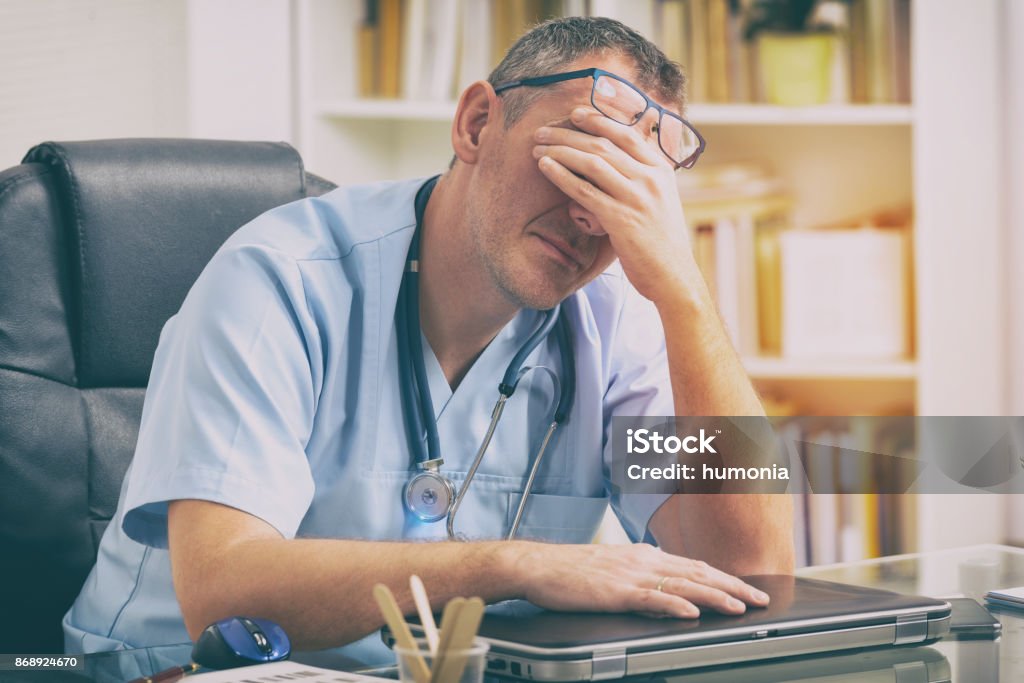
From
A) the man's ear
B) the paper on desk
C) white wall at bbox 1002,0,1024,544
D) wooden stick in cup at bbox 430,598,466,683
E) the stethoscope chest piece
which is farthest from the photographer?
white wall at bbox 1002,0,1024,544

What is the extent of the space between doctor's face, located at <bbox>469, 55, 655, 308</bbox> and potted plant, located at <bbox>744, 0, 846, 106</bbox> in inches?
52.8

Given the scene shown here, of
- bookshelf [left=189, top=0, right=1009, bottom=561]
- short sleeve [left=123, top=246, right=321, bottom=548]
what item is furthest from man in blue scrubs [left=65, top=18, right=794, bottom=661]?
bookshelf [left=189, top=0, right=1009, bottom=561]

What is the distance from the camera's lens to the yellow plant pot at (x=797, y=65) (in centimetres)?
246

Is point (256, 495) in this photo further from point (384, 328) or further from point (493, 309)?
point (493, 309)

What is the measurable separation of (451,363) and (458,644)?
0.71 m

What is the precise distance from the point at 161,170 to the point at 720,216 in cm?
144

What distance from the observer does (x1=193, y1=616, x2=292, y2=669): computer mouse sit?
0.81m

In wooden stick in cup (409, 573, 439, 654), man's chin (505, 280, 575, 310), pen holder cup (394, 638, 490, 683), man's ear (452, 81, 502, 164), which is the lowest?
pen holder cup (394, 638, 490, 683)

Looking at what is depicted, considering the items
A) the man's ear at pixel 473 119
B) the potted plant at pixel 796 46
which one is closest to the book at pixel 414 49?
the potted plant at pixel 796 46

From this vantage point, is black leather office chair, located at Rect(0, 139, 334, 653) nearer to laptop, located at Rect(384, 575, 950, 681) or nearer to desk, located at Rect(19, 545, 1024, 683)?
desk, located at Rect(19, 545, 1024, 683)

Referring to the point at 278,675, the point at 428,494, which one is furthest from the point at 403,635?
the point at 428,494

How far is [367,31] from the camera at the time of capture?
2592 mm

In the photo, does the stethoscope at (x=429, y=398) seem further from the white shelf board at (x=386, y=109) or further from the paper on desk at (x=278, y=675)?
the white shelf board at (x=386, y=109)

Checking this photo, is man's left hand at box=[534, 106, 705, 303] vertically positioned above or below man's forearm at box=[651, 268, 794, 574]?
above
